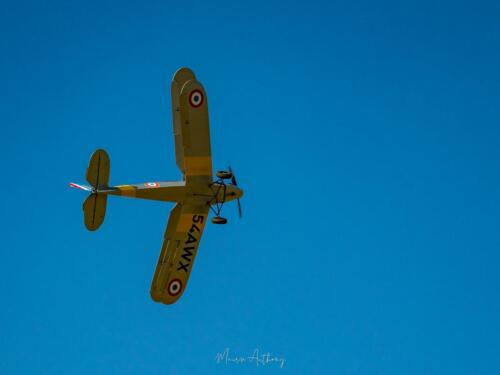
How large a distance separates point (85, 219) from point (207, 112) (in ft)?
18.4

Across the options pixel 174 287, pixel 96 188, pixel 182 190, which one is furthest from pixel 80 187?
pixel 174 287

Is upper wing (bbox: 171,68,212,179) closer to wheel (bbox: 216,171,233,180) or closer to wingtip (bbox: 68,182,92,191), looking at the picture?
wheel (bbox: 216,171,233,180)

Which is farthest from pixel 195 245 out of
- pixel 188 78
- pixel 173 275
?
pixel 188 78

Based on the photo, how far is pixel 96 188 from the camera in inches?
1227

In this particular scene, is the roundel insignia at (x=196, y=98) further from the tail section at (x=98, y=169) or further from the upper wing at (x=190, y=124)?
the tail section at (x=98, y=169)

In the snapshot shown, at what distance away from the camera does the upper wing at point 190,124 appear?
31984 millimetres

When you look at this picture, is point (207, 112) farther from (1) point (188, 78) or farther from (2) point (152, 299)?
(2) point (152, 299)

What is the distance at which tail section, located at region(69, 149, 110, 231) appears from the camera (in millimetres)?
30938

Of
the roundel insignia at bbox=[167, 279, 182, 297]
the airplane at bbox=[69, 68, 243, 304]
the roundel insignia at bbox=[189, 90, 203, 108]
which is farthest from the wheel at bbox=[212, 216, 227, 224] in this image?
the roundel insignia at bbox=[189, 90, 203, 108]

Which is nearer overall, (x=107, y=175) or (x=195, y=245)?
(x=107, y=175)

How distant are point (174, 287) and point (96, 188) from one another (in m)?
5.55

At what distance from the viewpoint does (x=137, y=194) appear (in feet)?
105

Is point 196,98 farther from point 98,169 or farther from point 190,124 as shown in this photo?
point 98,169

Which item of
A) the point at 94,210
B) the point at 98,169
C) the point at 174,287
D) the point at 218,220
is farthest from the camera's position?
the point at 174,287
